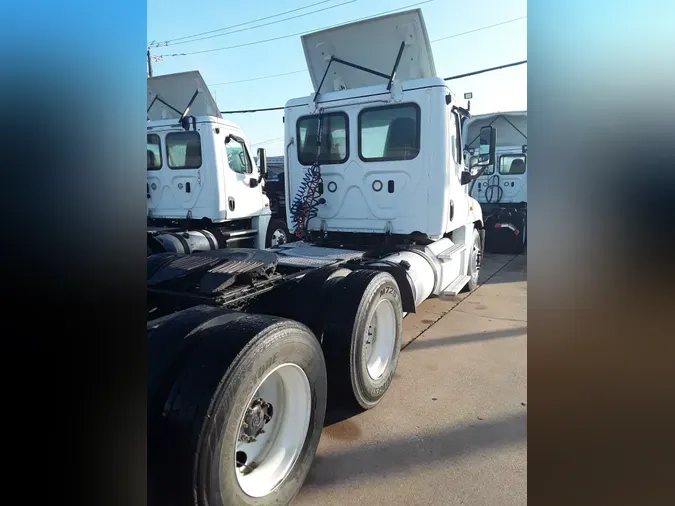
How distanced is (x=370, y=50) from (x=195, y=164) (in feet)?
12.7

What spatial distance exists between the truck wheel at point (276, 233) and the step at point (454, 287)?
172 inches

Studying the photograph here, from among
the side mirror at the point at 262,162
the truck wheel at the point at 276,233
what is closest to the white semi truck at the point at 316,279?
the side mirror at the point at 262,162

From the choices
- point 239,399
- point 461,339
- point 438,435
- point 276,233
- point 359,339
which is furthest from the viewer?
point 276,233

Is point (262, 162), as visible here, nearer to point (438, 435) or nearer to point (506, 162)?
point (438, 435)

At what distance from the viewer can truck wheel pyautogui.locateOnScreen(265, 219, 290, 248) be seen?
9781 millimetres

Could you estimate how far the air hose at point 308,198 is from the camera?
5.68 metres

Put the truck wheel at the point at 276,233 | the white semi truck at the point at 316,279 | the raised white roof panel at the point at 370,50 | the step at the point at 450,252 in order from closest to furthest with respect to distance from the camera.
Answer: the white semi truck at the point at 316,279, the raised white roof panel at the point at 370,50, the step at the point at 450,252, the truck wheel at the point at 276,233

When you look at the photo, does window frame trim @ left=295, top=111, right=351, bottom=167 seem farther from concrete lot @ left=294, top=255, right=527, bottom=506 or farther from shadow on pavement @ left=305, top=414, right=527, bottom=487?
shadow on pavement @ left=305, top=414, right=527, bottom=487

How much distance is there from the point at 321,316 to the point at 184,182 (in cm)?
554

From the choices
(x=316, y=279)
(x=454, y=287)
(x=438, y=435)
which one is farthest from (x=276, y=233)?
(x=438, y=435)

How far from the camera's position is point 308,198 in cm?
570

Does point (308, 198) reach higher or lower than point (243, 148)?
lower

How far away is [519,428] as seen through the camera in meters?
3.33

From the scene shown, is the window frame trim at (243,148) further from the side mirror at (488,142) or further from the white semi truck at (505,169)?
the white semi truck at (505,169)
